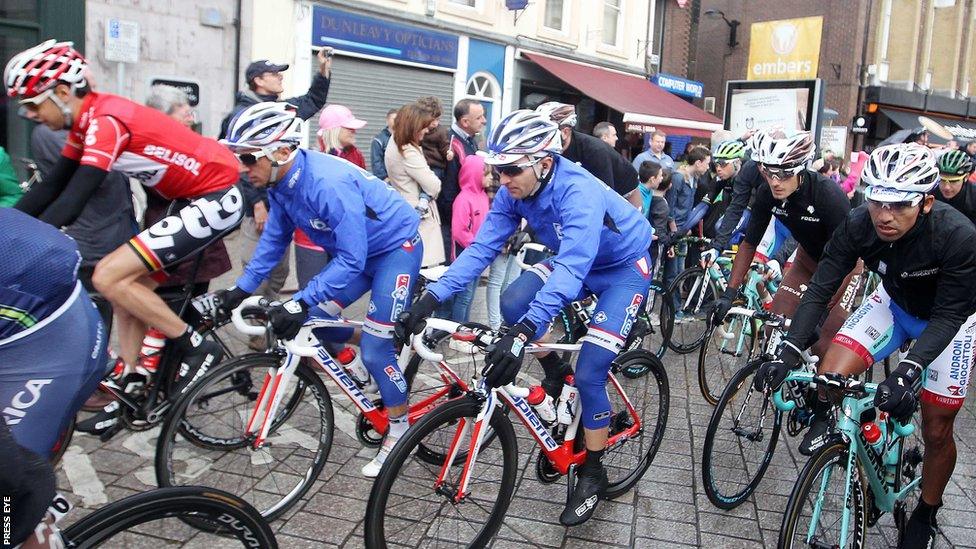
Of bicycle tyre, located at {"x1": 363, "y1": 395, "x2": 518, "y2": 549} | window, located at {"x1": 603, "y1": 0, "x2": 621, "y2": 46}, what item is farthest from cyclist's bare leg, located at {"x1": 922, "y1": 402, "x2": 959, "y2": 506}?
window, located at {"x1": 603, "y1": 0, "x2": 621, "y2": 46}

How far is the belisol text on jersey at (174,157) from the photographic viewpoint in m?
4.19

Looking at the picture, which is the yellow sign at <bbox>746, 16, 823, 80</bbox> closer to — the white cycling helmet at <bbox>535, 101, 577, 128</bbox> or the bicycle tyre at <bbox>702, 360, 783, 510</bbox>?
the white cycling helmet at <bbox>535, 101, 577, 128</bbox>

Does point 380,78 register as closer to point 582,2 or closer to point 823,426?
point 582,2

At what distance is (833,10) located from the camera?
30.2 metres

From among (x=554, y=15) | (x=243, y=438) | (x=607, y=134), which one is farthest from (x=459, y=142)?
(x=554, y=15)

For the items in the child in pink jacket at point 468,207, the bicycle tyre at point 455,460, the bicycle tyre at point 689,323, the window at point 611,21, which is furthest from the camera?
the window at point 611,21

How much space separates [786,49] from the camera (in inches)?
1077

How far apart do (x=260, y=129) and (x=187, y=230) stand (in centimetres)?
74

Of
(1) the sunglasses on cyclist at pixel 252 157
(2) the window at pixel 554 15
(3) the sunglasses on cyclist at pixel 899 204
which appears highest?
(2) the window at pixel 554 15

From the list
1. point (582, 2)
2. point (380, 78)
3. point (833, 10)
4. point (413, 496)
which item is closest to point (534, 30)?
point (582, 2)

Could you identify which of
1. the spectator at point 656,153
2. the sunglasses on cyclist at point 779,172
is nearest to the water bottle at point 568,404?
the sunglasses on cyclist at point 779,172

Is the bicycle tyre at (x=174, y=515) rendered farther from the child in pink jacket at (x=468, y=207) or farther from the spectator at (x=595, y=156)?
the spectator at (x=595, y=156)

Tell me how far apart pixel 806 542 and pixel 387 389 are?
217cm

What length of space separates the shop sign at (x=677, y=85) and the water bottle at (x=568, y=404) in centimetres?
1897
